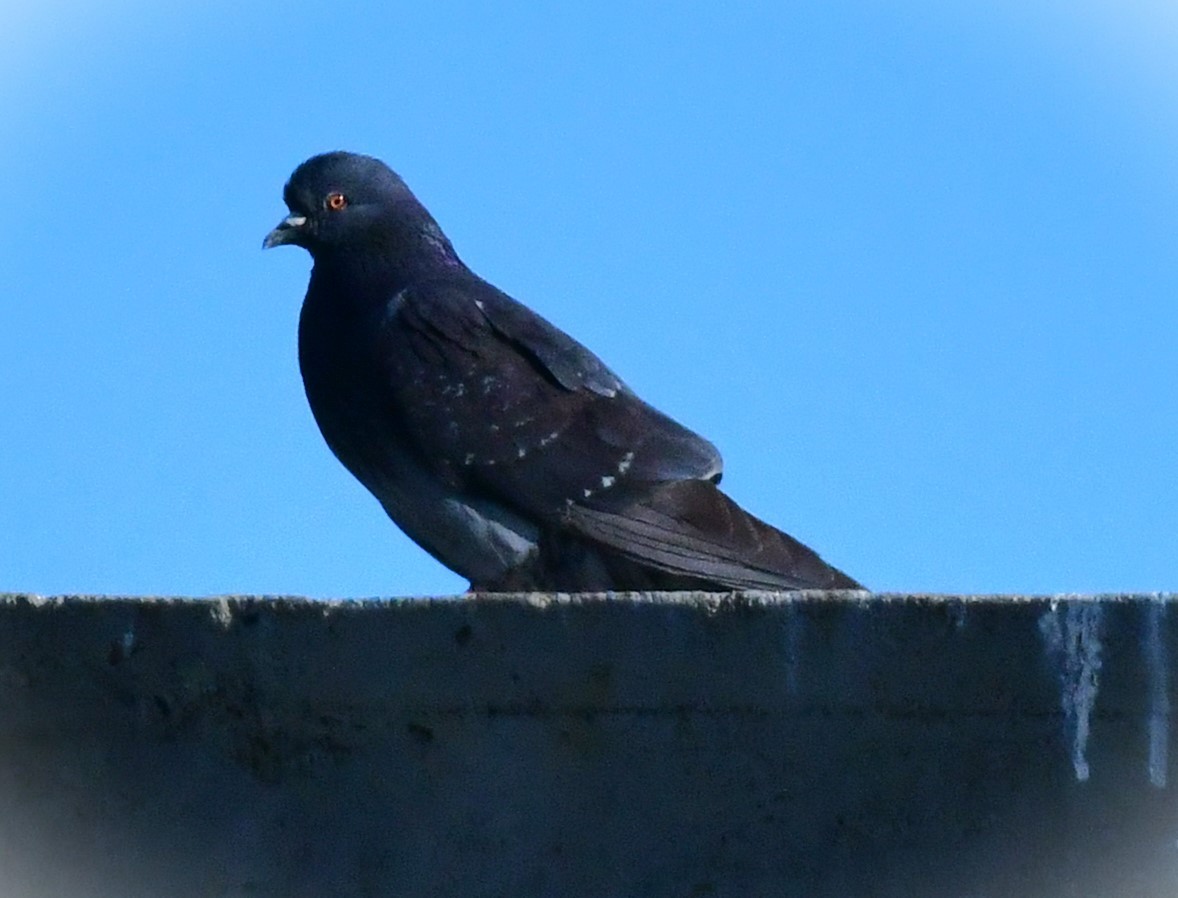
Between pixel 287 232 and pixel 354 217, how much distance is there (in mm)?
325

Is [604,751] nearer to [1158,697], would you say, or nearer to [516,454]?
[1158,697]

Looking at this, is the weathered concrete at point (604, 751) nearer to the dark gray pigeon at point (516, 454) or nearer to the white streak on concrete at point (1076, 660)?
the white streak on concrete at point (1076, 660)

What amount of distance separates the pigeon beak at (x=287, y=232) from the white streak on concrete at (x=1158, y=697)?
5.13m

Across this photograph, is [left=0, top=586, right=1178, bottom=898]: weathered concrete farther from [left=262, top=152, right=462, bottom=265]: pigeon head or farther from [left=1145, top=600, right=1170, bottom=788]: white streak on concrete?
[left=262, top=152, right=462, bottom=265]: pigeon head

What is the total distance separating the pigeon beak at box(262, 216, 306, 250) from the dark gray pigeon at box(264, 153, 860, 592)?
559 millimetres

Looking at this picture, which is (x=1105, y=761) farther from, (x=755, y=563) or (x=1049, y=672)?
(x=755, y=563)

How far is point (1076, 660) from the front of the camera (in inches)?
133

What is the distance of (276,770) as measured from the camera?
11.8 ft

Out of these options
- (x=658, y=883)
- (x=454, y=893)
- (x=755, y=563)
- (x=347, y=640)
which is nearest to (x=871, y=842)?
(x=658, y=883)

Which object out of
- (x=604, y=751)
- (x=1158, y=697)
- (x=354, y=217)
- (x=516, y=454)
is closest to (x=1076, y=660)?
(x=1158, y=697)

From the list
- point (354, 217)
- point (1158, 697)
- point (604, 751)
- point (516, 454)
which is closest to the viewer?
point (1158, 697)

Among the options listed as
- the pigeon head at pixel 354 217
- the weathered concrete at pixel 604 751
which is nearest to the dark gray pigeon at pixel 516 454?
the pigeon head at pixel 354 217

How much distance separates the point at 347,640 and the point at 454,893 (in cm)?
59

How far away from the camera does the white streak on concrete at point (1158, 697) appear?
10.9 feet
